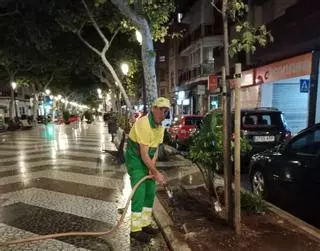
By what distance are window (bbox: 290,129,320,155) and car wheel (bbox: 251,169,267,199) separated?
1046mm

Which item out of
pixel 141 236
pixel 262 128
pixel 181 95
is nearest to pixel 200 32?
pixel 181 95

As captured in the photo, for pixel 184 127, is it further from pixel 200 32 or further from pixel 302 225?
pixel 200 32

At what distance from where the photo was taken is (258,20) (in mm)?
21875

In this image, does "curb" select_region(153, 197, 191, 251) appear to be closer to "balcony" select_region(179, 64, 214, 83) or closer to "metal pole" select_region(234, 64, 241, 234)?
"metal pole" select_region(234, 64, 241, 234)

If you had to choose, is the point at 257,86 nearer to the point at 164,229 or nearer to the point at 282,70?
the point at 282,70

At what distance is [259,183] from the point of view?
736 centimetres

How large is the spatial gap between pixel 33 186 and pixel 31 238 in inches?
144

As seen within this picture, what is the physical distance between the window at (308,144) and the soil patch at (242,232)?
1180mm

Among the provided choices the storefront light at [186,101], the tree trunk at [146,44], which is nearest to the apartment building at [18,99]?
the storefront light at [186,101]

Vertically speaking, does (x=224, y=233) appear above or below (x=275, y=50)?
below

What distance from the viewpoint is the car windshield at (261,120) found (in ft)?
33.6

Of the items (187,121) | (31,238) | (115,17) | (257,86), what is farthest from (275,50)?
(31,238)

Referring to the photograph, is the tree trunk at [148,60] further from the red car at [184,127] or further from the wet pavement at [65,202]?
the red car at [184,127]

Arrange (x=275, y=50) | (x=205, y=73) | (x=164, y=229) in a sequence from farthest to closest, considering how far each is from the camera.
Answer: (x=205, y=73), (x=275, y=50), (x=164, y=229)
